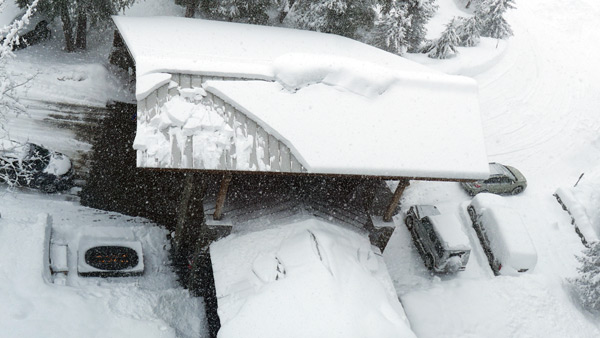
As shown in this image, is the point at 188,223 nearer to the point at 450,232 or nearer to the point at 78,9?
the point at 450,232

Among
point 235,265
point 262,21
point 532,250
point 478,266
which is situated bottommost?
point 478,266

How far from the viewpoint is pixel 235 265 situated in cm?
1141

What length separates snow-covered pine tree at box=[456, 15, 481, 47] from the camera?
1051 inches

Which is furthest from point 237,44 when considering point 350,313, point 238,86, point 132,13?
point 132,13

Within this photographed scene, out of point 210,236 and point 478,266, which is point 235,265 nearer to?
point 210,236

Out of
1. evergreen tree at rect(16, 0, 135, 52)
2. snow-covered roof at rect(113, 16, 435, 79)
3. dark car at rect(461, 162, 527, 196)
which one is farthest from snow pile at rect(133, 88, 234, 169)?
dark car at rect(461, 162, 527, 196)

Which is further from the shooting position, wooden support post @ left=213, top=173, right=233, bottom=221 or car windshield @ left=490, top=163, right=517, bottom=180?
car windshield @ left=490, top=163, right=517, bottom=180

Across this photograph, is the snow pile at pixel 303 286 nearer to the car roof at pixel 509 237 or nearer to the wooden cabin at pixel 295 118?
the wooden cabin at pixel 295 118

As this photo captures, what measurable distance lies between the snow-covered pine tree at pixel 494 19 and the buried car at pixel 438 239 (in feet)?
54.5

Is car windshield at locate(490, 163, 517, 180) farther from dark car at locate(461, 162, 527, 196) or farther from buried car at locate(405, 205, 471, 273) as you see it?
buried car at locate(405, 205, 471, 273)

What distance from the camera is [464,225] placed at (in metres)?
18.0

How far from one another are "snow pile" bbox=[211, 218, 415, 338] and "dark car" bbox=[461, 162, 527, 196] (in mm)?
8101

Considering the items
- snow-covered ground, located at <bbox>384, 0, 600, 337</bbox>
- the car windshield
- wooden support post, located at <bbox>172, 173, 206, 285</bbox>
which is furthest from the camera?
the car windshield

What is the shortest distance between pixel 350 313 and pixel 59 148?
41.4 ft
